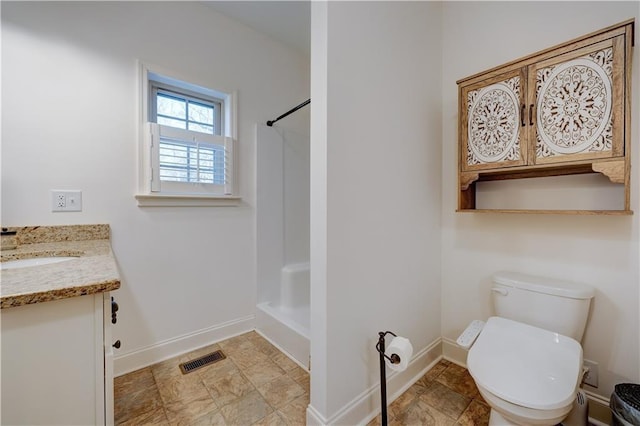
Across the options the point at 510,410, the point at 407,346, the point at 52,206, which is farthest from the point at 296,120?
the point at 510,410

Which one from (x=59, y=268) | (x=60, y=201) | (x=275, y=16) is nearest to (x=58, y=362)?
(x=59, y=268)

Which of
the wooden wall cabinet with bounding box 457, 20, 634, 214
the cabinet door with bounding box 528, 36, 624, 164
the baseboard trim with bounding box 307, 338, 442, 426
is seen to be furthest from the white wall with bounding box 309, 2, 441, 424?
the cabinet door with bounding box 528, 36, 624, 164

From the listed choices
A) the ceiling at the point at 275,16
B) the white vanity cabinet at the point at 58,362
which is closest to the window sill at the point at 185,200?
the white vanity cabinet at the point at 58,362

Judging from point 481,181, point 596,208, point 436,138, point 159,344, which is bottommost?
point 159,344

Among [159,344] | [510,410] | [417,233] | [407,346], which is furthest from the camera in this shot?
[159,344]

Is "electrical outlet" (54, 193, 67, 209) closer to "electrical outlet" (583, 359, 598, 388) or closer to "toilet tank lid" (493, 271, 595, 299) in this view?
"toilet tank lid" (493, 271, 595, 299)

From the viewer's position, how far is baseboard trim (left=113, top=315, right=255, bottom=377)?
1.68 meters

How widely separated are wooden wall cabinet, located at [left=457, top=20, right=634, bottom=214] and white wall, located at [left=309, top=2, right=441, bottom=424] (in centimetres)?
32

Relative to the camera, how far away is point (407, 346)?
1.17 metres

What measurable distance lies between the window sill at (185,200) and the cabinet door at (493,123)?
68.4 inches

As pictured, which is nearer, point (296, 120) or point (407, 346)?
point (407, 346)

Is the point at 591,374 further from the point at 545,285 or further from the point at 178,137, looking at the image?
the point at 178,137

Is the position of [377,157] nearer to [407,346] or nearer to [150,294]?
[407,346]

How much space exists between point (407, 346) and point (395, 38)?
167cm
